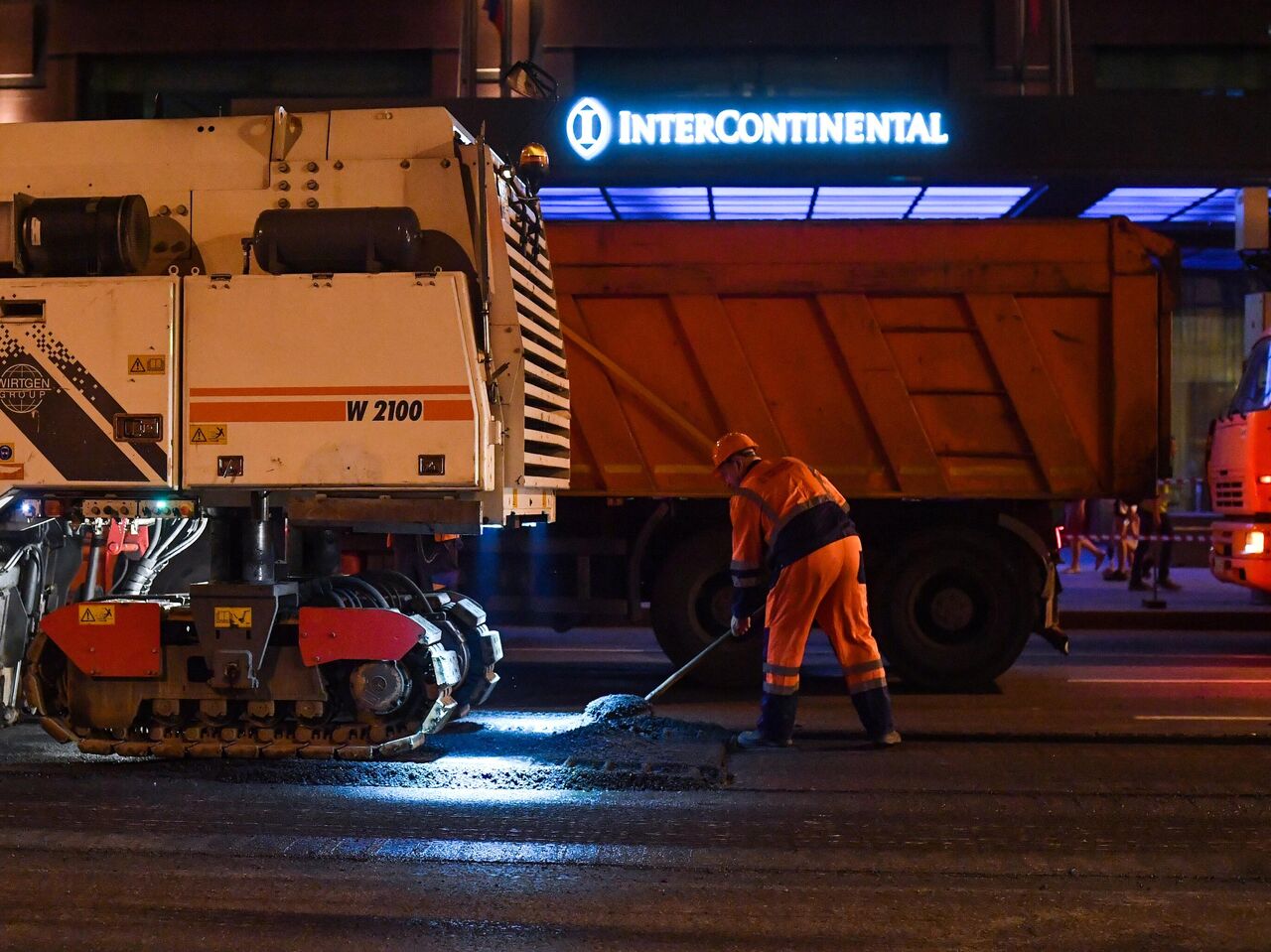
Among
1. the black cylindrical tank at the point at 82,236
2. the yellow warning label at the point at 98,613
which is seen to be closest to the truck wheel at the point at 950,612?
the yellow warning label at the point at 98,613

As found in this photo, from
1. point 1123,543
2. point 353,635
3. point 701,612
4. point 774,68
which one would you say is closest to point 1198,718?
point 701,612

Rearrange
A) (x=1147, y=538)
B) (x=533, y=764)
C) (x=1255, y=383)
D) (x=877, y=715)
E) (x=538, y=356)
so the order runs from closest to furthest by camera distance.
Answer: (x=533, y=764) < (x=538, y=356) < (x=877, y=715) < (x=1255, y=383) < (x=1147, y=538)

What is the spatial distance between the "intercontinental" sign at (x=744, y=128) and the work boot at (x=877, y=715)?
9.14 metres

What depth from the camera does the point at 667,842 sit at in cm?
519

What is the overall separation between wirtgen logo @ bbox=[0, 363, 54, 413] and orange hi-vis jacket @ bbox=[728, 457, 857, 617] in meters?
3.59

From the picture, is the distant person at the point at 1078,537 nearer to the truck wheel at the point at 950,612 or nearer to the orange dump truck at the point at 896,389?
the orange dump truck at the point at 896,389

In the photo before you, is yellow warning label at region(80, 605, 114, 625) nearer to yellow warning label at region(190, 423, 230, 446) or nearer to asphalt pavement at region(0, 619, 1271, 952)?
asphalt pavement at region(0, 619, 1271, 952)

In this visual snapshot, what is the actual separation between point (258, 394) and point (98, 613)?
147 cm

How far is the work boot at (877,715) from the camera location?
6.98 metres

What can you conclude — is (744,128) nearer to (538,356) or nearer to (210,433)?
(538,356)

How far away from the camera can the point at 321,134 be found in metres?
6.42

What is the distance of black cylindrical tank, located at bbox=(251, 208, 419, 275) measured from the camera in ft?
19.6

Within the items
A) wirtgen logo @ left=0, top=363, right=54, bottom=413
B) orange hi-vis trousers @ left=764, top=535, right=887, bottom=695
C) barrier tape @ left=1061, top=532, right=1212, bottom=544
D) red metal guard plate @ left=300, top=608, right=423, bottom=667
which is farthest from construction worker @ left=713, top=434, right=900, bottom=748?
barrier tape @ left=1061, top=532, right=1212, bottom=544

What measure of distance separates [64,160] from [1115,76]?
1719 centimetres
